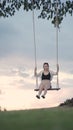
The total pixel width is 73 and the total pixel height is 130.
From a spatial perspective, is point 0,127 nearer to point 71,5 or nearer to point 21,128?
point 21,128

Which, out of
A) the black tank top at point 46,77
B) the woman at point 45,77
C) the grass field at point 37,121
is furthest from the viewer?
the black tank top at point 46,77

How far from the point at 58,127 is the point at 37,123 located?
2.21 feet

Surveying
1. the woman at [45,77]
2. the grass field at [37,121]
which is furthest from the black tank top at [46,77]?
the grass field at [37,121]

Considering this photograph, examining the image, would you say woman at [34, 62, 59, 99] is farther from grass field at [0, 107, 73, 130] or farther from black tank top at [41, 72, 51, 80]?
grass field at [0, 107, 73, 130]

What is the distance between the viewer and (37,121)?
43.8 feet

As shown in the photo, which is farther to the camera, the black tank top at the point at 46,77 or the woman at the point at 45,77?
the black tank top at the point at 46,77

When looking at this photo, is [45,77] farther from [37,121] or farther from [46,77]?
[37,121]

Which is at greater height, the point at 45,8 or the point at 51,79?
Answer: the point at 45,8

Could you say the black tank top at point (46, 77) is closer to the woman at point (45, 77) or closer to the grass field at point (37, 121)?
the woman at point (45, 77)

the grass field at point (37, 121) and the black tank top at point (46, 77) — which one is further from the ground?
the grass field at point (37, 121)

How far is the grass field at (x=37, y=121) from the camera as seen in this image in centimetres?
1278

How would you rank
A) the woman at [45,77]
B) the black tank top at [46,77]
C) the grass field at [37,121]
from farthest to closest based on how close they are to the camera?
the black tank top at [46,77] → the woman at [45,77] → the grass field at [37,121]

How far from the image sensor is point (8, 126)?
13.0 meters

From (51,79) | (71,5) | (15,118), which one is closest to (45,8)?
(71,5)
